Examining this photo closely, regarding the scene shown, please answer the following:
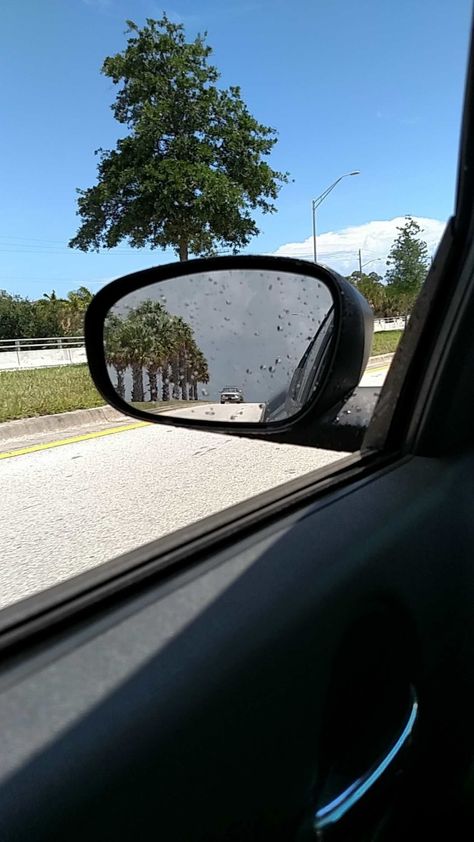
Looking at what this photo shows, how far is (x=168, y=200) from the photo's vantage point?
2.41 metres

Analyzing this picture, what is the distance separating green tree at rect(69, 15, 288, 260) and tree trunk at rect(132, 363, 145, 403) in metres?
0.40

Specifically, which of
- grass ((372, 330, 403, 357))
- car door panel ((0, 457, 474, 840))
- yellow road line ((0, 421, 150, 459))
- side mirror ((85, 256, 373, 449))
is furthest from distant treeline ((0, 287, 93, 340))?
car door panel ((0, 457, 474, 840))

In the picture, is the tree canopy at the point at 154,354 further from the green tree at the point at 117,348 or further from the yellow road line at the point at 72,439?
the yellow road line at the point at 72,439

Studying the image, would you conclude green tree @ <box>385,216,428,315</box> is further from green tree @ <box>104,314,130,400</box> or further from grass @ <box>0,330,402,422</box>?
grass @ <box>0,330,402,422</box>

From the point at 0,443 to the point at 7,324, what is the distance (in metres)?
2.50

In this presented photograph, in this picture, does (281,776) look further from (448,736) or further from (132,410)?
(132,410)

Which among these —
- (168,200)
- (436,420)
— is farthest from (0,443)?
(436,420)

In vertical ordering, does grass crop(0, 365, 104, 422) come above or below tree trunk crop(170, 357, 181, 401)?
below

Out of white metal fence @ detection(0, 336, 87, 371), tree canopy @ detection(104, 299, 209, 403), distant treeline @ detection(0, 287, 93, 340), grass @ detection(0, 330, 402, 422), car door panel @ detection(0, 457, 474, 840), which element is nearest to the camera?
car door panel @ detection(0, 457, 474, 840)

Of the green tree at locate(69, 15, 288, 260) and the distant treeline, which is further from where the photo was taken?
the distant treeline

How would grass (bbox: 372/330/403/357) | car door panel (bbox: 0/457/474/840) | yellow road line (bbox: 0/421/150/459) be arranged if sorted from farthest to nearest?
yellow road line (bbox: 0/421/150/459), grass (bbox: 372/330/403/357), car door panel (bbox: 0/457/474/840)

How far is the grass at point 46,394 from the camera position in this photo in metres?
7.88

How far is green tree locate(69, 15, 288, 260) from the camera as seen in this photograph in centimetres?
211

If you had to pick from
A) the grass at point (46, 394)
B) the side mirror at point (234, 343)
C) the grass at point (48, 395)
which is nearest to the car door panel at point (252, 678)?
the side mirror at point (234, 343)
